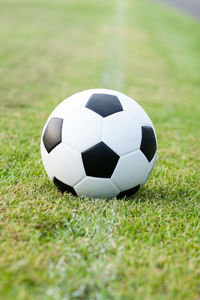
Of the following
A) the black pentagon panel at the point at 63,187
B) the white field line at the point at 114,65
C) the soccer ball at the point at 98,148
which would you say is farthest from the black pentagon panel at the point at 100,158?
the white field line at the point at 114,65

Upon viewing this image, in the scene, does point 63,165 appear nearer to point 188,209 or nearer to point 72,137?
point 72,137

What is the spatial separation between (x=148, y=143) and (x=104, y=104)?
0.45 metres

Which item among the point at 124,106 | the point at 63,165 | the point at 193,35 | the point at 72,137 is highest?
the point at 124,106

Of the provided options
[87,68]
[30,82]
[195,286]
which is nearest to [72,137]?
[195,286]

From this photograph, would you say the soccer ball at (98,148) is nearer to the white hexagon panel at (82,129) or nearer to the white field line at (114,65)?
the white hexagon panel at (82,129)

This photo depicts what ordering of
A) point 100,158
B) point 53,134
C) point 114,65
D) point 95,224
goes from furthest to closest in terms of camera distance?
1. point 114,65
2. point 53,134
3. point 100,158
4. point 95,224

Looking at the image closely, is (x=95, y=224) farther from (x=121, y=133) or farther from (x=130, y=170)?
(x=121, y=133)

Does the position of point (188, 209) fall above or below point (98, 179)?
below

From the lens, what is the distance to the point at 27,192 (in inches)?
104

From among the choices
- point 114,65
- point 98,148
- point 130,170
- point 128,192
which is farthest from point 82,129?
point 114,65

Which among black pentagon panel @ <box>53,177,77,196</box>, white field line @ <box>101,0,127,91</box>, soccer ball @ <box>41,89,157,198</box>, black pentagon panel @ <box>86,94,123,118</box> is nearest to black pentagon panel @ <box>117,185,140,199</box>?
soccer ball @ <box>41,89,157,198</box>

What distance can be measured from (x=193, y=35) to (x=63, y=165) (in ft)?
56.1

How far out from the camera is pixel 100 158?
2471 mm

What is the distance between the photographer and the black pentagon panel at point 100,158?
247 centimetres
